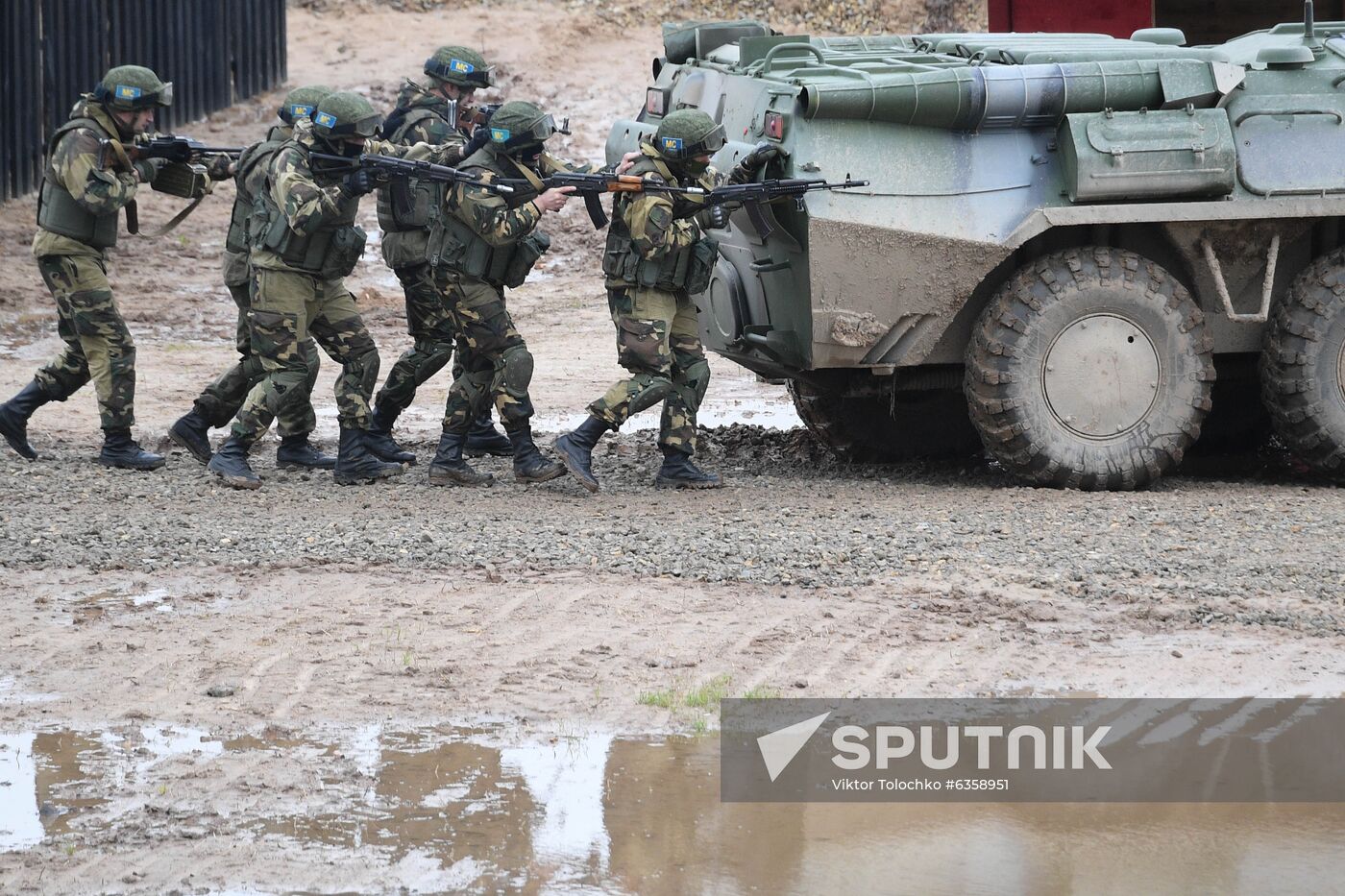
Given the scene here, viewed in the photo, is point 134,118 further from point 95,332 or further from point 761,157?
point 761,157

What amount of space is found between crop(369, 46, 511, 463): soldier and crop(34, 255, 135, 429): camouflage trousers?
3.92ft

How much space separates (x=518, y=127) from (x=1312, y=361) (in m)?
3.59

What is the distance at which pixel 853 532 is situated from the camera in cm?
686

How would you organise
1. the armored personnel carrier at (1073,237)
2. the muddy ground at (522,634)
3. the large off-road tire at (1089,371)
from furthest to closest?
the large off-road tire at (1089,371) → the armored personnel carrier at (1073,237) → the muddy ground at (522,634)

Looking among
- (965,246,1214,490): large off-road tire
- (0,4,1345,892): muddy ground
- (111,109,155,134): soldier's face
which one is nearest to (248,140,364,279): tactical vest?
(111,109,155,134): soldier's face

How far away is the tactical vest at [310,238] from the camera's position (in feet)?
25.6

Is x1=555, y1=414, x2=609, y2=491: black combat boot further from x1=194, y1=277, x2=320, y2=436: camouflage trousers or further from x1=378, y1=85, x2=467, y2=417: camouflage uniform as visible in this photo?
x1=194, y1=277, x2=320, y2=436: camouflage trousers

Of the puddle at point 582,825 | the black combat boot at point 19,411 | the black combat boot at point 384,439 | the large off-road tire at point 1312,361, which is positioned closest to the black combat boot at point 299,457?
the black combat boot at point 384,439

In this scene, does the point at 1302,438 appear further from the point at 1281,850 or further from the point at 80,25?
the point at 80,25

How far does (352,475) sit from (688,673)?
3.31 metres

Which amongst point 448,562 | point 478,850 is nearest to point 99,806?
point 478,850

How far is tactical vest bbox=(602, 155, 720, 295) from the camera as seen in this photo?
24.8ft

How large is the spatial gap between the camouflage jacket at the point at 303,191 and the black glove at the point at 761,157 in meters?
1.40

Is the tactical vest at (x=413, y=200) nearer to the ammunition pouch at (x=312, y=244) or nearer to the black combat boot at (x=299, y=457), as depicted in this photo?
the ammunition pouch at (x=312, y=244)
